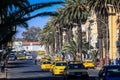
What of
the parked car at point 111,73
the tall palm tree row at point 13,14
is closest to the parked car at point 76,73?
the parked car at point 111,73

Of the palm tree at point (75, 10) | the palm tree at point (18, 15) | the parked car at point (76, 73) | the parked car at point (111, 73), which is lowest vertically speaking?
the parked car at point (76, 73)

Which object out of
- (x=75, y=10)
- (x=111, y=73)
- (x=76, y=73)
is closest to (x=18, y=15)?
(x=111, y=73)

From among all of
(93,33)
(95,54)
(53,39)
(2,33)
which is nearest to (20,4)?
(2,33)

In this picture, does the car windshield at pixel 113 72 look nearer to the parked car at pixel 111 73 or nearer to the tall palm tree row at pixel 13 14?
the parked car at pixel 111 73

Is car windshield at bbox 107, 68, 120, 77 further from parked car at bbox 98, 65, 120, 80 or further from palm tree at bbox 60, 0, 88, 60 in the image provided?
palm tree at bbox 60, 0, 88, 60

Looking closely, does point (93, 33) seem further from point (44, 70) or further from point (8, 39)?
point (8, 39)

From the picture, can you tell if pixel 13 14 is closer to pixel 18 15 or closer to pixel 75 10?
pixel 18 15

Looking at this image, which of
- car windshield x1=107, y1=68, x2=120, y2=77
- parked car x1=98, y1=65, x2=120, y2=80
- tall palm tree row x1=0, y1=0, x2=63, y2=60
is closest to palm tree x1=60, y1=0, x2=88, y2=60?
parked car x1=98, y1=65, x2=120, y2=80

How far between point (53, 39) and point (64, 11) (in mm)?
71267

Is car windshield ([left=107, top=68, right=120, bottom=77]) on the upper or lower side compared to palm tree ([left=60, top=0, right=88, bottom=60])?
lower

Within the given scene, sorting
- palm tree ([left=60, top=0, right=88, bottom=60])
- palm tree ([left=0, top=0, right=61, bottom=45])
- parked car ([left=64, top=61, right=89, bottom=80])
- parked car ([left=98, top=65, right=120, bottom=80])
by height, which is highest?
palm tree ([left=60, top=0, right=88, bottom=60])

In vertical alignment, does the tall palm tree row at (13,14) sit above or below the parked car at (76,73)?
above

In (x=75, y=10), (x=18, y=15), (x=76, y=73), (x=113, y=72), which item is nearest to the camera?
(x=18, y=15)

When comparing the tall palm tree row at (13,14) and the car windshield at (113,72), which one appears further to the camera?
the car windshield at (113,72)
